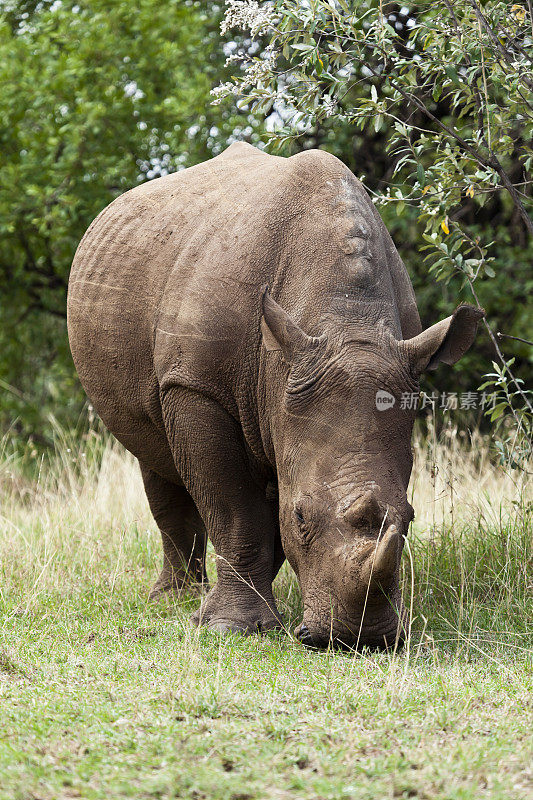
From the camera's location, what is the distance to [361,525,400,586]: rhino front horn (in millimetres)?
4578

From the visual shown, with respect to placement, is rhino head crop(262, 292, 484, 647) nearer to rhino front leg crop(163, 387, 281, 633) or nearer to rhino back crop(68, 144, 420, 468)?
rhino back crop(68, 144, 420, 468)

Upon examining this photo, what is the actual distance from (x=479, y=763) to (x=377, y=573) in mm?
1283

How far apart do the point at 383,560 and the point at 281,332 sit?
1.15 m

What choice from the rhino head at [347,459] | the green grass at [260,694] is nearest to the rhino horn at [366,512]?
the rhino head at [347,459]

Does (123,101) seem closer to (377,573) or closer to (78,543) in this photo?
(78,543)

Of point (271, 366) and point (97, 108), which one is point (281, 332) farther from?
point (97, 108)

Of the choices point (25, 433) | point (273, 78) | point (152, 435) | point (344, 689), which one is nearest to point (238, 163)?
point (273, 78)

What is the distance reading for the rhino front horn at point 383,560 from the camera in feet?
15.0

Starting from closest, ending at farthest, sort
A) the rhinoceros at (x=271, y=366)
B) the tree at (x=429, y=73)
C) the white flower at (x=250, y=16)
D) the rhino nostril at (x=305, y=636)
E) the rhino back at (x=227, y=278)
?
the rhinoceros at (x=271, y=366), the rhino nostril at (x=305, y=636), the rhino back at (x=227, y=278), the white flower at (x=250, y=16), the tree at (x=429, y=73)

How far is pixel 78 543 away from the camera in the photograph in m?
7.70

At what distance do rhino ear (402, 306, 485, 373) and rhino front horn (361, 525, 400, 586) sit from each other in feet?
2.95

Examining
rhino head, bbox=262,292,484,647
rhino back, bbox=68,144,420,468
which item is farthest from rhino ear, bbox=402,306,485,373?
rhino back, bbox=68,144,420,468

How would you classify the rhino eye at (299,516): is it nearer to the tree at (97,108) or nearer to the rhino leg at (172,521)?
the rhino leg at (172,521)

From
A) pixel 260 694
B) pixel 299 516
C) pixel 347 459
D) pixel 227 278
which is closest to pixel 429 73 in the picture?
pixel 227 278
